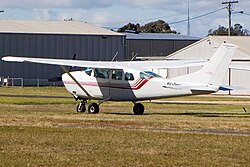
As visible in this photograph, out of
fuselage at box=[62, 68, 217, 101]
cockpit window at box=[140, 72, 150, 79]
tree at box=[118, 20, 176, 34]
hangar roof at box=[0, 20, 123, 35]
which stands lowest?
fuselage at box=[62, 68, 217, 101]

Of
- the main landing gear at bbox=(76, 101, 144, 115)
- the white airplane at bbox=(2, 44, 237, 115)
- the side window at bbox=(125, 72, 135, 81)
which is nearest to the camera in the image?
the white airplane at bbox=(2, 44, 237, 115)

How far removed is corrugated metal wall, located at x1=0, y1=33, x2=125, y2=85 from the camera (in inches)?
3489

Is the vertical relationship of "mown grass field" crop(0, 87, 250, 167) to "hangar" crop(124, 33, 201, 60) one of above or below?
below

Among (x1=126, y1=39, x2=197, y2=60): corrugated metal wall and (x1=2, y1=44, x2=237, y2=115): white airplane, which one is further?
(x1=126, y1=39, x2=197, y2=60): corrugated metal wall

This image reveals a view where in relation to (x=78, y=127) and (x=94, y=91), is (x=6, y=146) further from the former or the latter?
(x=94, y=91)

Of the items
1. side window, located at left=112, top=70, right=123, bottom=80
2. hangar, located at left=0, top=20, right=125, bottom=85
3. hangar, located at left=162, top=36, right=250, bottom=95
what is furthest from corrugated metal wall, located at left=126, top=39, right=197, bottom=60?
side window, located at left=112, top=70, right=123, bottom=80

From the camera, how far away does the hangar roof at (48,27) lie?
91.6 meters

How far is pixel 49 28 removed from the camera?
94562 mm

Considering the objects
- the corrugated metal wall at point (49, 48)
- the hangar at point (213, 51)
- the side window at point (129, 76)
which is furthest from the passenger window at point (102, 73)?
the corrugated metal wall at point (49, 48)

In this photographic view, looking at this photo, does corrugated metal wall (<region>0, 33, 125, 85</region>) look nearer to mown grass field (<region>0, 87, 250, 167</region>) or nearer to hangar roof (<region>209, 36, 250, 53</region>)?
hangar roof (<region>209, 36, 250, 53</region>)

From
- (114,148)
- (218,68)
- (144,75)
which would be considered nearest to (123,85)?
(144,75)

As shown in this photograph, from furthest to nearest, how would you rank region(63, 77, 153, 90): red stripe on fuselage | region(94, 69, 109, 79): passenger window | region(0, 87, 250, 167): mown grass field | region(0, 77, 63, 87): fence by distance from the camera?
region(0, 77, 63, 87): fence, region(94, 69, 109, 79): passenger window, region(63, 77, 153, 90): red stripe on fuselage, region(0, 87, 250, 167): mown grass field

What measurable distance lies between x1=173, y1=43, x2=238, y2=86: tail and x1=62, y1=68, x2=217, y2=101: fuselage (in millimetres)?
650

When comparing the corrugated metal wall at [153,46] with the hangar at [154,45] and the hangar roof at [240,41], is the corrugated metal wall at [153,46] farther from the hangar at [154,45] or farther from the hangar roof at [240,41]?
the hangar roof at [240,41]
